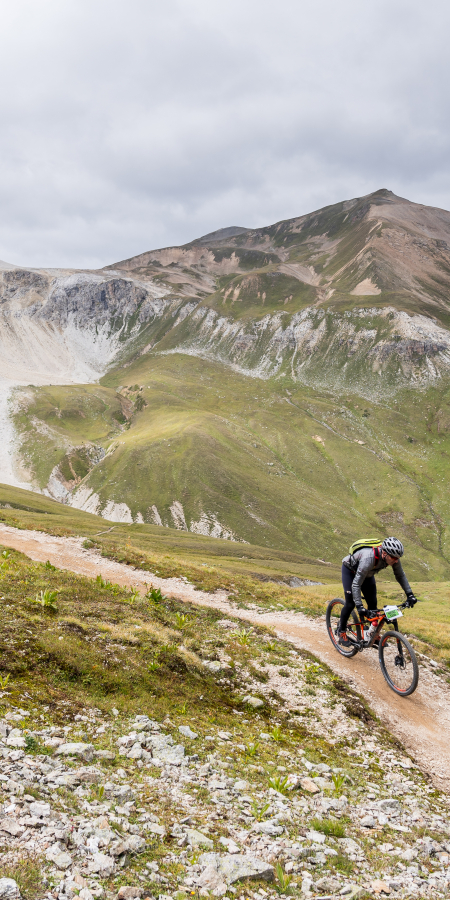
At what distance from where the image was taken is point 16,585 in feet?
50.9

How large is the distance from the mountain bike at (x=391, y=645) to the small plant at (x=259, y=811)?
24.5ft

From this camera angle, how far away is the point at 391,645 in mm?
14398

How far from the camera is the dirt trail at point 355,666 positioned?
12.2m

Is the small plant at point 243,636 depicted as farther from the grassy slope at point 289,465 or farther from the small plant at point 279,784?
the grassy slope at point 289,465

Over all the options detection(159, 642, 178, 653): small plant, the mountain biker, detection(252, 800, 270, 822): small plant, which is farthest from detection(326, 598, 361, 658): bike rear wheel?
detection(252, 800, 270, 822): small plant

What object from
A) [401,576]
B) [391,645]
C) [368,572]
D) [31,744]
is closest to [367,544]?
[368,572]

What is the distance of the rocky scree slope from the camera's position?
562cm

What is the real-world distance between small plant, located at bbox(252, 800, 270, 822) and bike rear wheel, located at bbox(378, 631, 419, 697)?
748cm

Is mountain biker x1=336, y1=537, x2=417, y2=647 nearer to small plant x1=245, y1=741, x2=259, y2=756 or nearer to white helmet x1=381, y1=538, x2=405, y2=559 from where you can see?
white helmet x1=381, y1=538, x2=405, y2=559

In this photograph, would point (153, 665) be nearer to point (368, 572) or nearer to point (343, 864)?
point (343, 864)

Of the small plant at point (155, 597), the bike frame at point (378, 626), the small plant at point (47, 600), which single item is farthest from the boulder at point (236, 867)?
the small plant at point (155, 597)

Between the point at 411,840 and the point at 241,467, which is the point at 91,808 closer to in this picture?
the point at 411,840

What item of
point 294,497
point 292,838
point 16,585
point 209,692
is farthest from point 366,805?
point 294,497

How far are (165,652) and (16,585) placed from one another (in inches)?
253
